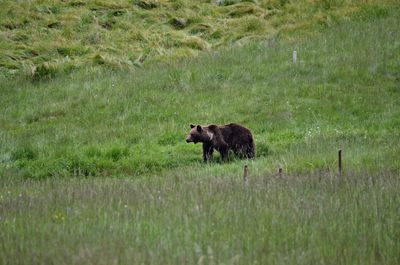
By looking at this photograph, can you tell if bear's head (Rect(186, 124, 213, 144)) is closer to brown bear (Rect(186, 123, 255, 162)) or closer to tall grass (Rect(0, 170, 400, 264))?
brown bear (Rect(186, 123, 255, 162))

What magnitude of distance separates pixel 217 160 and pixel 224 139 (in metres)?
0.49

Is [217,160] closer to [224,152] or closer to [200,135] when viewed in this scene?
[224,152]

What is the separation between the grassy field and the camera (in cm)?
570

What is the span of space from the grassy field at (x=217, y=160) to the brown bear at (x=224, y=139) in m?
0.54

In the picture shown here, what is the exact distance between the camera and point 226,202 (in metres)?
7.48

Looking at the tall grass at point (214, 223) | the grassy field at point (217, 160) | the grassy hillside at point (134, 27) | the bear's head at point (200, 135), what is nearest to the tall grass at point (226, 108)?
the grassy field at point (217, 160)

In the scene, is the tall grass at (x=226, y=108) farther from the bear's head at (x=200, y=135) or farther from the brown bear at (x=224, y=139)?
the bear's head at (x=200, y=135)

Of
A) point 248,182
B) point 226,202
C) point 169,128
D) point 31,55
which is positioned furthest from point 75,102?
point 226,202

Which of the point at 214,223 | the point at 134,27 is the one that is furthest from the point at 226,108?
the point at 134,27

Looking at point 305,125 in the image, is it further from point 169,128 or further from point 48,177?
point 48,177

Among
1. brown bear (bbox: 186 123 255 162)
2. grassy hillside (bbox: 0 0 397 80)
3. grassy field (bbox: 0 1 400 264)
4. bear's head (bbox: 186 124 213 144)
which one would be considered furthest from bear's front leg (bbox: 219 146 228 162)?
grassy hillside (bbox: 0 0 397 80)

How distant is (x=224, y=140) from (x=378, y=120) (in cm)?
381

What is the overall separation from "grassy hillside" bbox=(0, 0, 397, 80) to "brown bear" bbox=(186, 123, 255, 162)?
8.81 m

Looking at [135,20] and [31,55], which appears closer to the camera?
[31,55]
